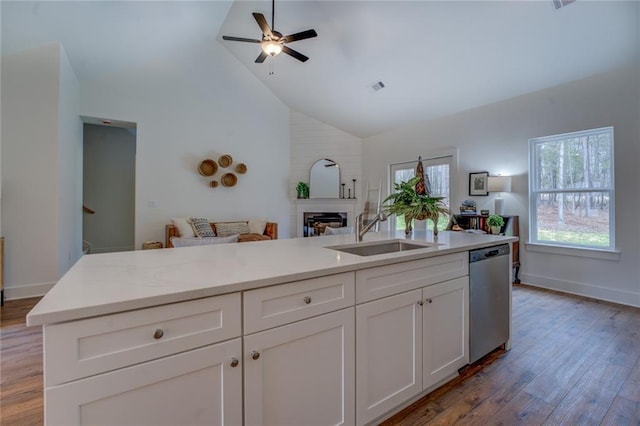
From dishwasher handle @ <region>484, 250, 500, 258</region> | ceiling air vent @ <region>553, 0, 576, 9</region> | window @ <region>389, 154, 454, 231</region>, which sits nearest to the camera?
dishwasher handle @ <region>484, 250, 500, 258</region>

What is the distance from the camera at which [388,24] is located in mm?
3609

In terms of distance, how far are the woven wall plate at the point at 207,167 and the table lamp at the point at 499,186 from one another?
16.0 feet

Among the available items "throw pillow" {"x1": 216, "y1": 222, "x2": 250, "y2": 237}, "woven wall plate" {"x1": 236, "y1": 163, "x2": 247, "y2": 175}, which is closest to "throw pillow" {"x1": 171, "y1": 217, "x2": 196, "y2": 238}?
"throw pillow" {"x1": 216, "y1": 222, "x2": 250, "y2": 237}

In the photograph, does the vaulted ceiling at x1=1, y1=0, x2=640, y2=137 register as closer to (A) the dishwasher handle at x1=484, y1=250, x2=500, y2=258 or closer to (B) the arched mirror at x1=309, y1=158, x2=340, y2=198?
(B) the arched mirror at x1=309, y1=158, x2=340, y2=198

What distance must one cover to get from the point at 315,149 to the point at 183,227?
3.37m

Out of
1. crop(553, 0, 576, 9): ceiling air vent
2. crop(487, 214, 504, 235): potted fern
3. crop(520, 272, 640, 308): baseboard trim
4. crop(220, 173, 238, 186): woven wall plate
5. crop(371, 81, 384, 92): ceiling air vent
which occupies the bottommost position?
crop(520, 272, 640, 308): baseboard trim

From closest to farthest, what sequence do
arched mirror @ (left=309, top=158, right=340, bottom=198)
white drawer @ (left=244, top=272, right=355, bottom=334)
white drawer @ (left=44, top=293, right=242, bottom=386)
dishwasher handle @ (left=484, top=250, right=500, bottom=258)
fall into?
white drawer @ (left=44, top=293, right=242, bottom=386) < white drawer @ (left=244, top=272, right=355, bottom=334) < dishwasher handle @ (left=484, top=250, right=500, bottom=258) < arched mirror @ (left=309, top=158, right=340, bottom=198)

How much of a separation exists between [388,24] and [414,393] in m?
3.97

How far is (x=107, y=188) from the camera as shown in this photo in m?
6.02

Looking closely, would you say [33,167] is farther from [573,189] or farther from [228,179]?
[573,189]

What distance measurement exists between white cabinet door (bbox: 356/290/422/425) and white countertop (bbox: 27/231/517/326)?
0.24 metres

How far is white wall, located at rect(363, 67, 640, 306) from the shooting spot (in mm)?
3305

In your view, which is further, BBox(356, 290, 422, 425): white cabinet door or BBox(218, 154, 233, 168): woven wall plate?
BBox(218, 154, 233, 168): woven wall plate

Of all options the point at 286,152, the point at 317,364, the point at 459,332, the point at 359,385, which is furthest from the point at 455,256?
the point at 286,152
